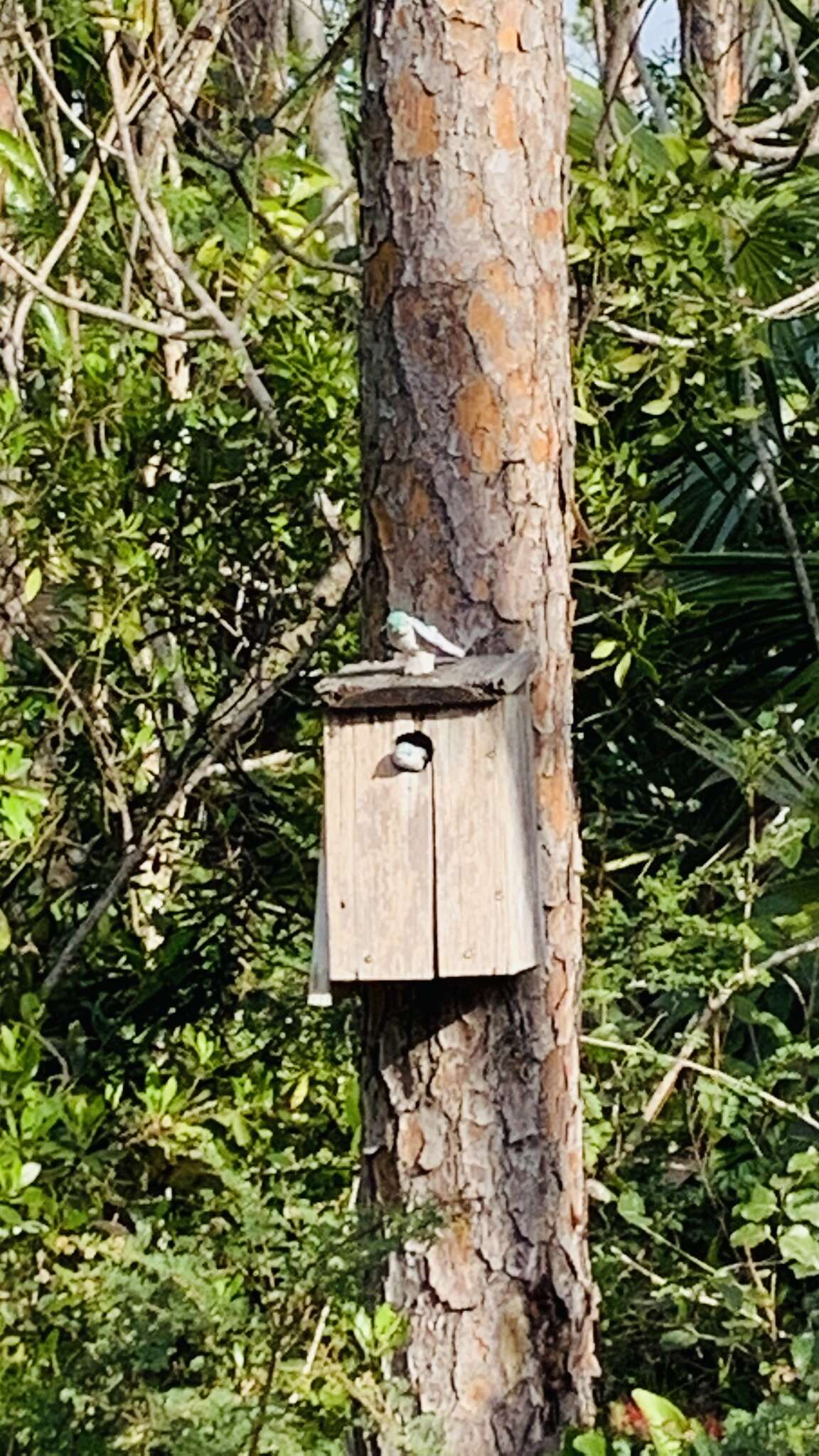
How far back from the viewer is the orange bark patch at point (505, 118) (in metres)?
2.57

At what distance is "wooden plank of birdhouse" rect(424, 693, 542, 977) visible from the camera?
231 cm

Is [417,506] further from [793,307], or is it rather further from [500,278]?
[793,307]

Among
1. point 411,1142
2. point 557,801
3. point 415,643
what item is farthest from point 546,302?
point 411,1142

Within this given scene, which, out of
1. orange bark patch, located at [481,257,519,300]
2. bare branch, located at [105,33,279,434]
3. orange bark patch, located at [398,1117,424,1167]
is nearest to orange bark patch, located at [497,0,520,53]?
orange bark patch, located at [481,257,519,300]

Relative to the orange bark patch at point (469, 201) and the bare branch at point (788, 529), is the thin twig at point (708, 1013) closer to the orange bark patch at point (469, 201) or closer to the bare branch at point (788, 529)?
the bare branch at point (788, 529)

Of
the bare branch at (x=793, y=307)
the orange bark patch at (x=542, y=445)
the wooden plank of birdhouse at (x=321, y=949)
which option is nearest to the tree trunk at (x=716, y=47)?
the bare branch at (x=793, y=307)

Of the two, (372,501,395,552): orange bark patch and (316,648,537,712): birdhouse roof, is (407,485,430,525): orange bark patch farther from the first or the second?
(316,648,537,712): birdhouse roof

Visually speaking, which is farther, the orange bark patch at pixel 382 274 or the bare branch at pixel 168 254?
the bare branch at pixel 168 254

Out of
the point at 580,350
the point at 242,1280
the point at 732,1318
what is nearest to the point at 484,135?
the point at 580,350

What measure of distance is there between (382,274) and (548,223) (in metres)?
0.25

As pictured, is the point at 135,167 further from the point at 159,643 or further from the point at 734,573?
the point at 734,573

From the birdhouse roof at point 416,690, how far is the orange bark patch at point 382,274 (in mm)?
587

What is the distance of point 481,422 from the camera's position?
2.55 metres

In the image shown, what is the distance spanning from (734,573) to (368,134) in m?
1.32
